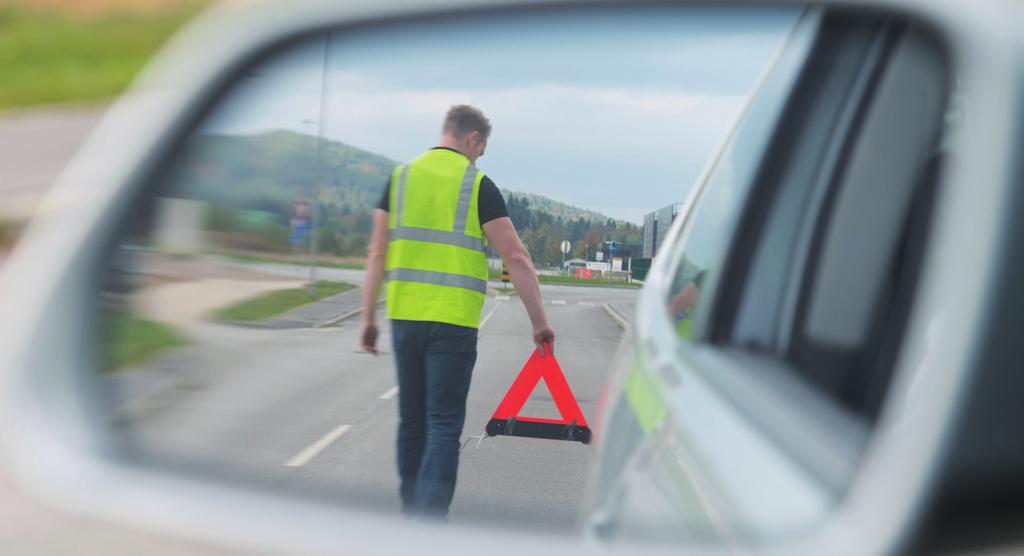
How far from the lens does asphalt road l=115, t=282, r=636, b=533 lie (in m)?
1.79

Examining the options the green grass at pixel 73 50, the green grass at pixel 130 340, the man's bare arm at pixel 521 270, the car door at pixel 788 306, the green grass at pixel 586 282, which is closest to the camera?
the car door at pixel 788 306

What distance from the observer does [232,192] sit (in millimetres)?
2336

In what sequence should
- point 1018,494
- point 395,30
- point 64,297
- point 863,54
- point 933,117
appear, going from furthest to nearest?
point 395,30 < point 863,54 < point 64,297 < point 933,117 < point 1018,494

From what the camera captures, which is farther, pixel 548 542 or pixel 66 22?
pixel 66 22

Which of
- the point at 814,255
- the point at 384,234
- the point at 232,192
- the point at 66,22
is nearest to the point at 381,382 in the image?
the point at 384,234

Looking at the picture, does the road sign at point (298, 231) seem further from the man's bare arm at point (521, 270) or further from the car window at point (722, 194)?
the man's bare arm at point (521, 270)

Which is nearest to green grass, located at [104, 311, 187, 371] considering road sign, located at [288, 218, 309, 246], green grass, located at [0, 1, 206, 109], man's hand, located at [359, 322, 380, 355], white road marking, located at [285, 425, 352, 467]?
road sign, located at [288, 218, 309, 246]

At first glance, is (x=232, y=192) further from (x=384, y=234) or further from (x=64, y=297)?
(x=384, y=234)

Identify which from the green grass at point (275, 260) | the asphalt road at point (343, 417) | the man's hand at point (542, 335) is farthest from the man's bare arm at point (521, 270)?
the green grass at point (275, 260)

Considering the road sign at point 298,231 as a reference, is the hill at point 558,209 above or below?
above

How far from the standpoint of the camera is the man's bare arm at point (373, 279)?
4539 millimetres

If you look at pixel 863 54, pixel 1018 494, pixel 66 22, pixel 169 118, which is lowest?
pixel 1018 494

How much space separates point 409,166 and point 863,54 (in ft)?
9.08

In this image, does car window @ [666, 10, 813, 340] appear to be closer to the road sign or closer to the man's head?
the road sign
